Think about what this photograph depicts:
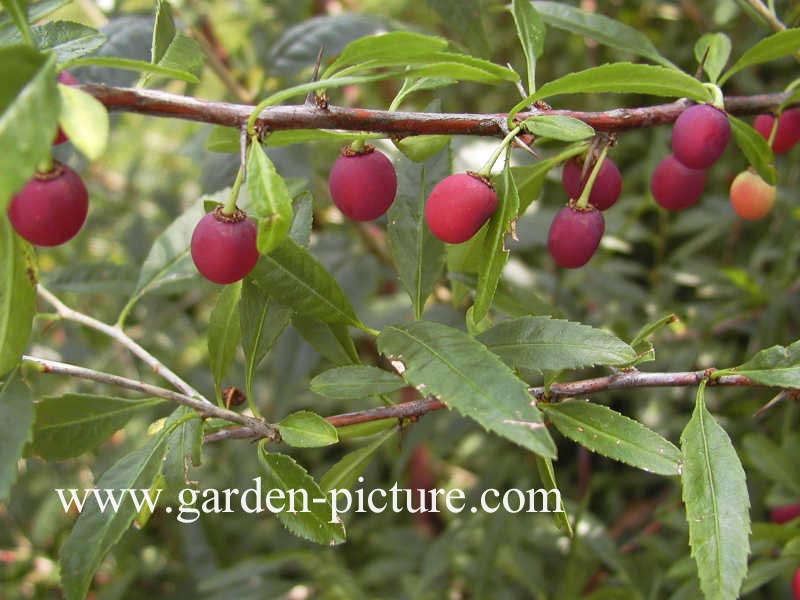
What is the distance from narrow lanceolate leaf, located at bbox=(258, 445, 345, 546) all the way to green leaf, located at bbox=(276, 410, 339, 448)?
0.02m

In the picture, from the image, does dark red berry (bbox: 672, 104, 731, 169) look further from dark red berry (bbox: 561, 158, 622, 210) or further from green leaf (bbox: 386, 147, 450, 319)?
green leaf (bbox: 386, 147, 450, 319)

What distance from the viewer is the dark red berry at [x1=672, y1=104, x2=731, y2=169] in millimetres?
933

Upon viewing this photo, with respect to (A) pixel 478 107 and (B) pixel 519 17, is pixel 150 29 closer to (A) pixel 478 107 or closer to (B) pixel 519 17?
(B) pixel 519 17

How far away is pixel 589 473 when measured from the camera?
6.81ft

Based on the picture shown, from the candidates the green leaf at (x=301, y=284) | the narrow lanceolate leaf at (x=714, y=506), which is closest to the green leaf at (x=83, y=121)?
the green leaf at (x=301, y=284)

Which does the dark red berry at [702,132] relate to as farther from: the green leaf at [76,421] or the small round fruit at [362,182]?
the green leaf at [76,421]

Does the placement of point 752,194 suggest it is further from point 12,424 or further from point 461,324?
point 12,424

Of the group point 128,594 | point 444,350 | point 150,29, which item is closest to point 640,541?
point 444,350

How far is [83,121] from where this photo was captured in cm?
67

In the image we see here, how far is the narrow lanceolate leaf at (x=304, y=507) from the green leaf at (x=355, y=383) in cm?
9

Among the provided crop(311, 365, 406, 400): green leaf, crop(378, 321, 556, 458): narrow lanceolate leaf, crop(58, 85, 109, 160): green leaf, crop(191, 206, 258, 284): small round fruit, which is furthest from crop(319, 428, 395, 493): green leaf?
crop(58, 85, 109, 160): green leaf

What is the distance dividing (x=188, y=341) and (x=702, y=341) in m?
1.43

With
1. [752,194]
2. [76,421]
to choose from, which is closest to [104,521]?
[76,421]

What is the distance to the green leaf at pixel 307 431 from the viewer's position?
36.2 inches
